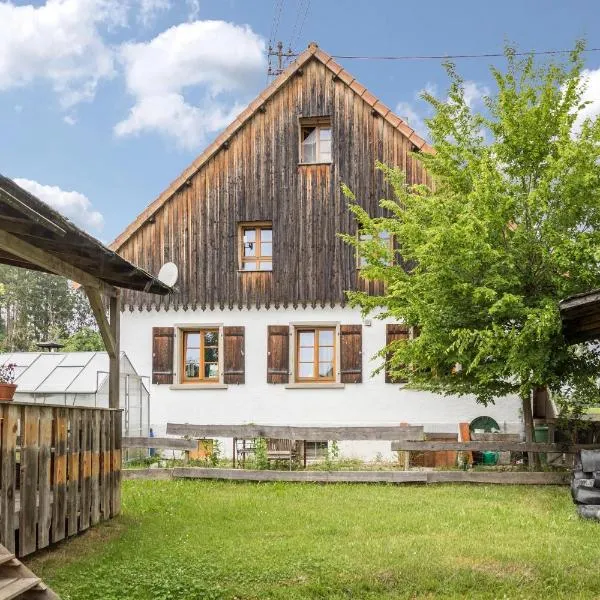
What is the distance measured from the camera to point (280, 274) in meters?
21.7

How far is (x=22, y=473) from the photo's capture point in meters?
8.95

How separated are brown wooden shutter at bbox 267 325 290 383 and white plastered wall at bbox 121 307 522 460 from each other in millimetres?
175

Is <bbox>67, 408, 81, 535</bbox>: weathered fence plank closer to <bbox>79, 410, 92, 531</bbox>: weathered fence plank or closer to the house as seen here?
<bbox>79, 410, 92, 531</bbox>: weathered fence plank

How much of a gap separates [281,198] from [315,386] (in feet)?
15.0

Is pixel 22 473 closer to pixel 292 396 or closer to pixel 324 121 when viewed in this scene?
pixel 292 396

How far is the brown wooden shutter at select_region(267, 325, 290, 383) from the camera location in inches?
850

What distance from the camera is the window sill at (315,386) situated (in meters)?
21.4

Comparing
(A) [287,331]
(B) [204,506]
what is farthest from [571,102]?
(B) [204,506]

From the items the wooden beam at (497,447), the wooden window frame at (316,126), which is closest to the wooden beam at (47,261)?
the wooden beam at (497,447)

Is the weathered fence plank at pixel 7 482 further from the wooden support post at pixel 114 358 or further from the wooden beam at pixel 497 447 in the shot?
the wooden beam at pixel 497 447

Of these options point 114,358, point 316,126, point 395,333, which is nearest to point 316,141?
point 316,126

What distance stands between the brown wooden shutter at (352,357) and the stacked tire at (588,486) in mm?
9188

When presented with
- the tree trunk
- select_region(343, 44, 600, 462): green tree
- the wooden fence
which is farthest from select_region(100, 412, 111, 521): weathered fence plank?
the tree trunk

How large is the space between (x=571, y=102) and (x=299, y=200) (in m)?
7.28
